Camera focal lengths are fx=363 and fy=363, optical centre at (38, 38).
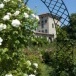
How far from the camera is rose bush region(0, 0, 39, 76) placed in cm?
617

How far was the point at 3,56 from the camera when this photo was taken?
19.8 feet

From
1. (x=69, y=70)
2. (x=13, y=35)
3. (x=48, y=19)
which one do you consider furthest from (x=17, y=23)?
(x=48, y=19)

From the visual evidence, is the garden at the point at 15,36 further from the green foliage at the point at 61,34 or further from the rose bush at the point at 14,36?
the green foliage at the point at 61,34

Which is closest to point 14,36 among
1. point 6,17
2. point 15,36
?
point 15,36

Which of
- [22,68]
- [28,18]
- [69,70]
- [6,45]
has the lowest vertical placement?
[69,70]

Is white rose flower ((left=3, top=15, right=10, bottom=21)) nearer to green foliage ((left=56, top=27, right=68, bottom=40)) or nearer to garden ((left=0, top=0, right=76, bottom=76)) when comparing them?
garden ((left=0, top=0, right=76, bottom=76))

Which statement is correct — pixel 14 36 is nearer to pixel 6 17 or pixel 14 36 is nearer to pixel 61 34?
pixel 6 17

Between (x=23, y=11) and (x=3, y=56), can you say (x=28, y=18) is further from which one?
(x=3, y=56)

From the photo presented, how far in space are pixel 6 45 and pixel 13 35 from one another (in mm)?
222

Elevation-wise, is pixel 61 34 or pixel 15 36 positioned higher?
pixel 15 36

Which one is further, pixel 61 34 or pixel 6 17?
pixel 61 34

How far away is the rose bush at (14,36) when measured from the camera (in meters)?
6.17

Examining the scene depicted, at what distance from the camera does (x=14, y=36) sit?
625 cm

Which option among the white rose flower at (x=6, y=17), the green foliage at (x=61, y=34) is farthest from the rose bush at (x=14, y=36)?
the green foliage at (x=61, y=34)
